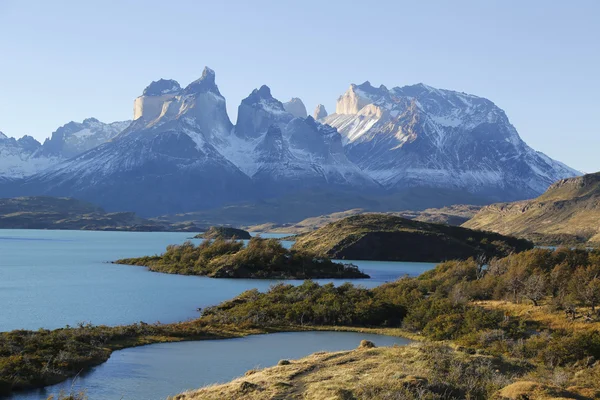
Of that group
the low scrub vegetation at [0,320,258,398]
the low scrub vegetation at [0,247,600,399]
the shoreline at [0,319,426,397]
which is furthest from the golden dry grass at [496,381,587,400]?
the low scrub vegetation at [0,320,258,398]

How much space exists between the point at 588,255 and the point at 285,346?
55.0m

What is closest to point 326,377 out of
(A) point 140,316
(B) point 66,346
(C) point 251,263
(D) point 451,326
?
(B) point 66,346

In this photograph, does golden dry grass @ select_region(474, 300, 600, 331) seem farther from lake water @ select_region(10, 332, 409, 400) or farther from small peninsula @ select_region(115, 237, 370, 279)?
small peninsula @ select_region(115, 237, 370, 279)

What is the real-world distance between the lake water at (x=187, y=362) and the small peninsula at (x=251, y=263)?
72.6 m

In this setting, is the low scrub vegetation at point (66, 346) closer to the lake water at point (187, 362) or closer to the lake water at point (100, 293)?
the lake water at point (187, 362)

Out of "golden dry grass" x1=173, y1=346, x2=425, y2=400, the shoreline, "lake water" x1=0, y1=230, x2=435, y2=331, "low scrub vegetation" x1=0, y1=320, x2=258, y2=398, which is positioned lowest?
"lake water" x1=0, y1=230, x2=435, y2=331

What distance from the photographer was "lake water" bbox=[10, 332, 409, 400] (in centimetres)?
4469

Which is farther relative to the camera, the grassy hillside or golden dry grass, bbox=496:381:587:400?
the grassy hillside

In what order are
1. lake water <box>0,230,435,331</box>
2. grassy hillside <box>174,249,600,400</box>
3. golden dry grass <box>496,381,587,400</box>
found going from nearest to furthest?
golden dry grass <box>496,381,587,400</box>
grassy hillside <box>174,249,600,400</box>
lake water <box>0,230,435,331</box>

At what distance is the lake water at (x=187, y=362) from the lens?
44688 mm

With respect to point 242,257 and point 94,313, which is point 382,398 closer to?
point 94,313

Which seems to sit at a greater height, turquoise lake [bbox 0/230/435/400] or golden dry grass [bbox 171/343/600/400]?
golden dry grass [bbox 171/343/600/400]

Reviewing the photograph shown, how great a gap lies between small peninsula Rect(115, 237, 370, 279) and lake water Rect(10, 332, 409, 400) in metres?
72.6

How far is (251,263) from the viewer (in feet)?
474
